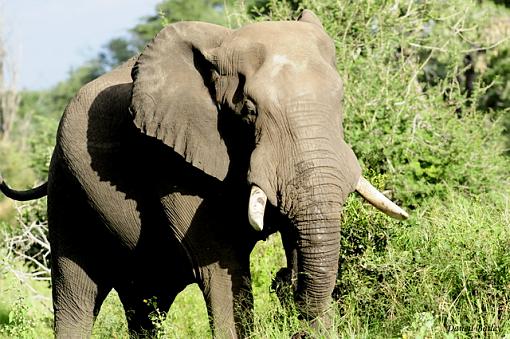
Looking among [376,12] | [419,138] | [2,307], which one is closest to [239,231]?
[419,138]

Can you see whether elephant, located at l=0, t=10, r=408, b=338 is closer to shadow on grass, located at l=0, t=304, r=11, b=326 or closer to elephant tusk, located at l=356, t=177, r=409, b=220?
elephant tusk, located at l=356, t=177, r=409, b=220

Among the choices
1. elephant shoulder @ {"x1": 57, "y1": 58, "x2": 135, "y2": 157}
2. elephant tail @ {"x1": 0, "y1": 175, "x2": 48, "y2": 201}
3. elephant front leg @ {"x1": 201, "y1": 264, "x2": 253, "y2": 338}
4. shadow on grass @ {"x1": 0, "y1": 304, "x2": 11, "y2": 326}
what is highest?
elephant shoulder @ {"x1": 57, "y1": 58, "x2": 135, "y2": 157}

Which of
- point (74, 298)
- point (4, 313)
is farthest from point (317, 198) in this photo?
point (4, 313)

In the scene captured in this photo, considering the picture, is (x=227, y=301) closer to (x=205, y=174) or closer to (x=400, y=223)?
(x=205, y=174)

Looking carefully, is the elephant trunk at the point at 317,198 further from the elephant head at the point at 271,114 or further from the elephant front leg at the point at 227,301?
the elephant front leg at the point at 227,301

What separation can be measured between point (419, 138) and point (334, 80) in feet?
11.9

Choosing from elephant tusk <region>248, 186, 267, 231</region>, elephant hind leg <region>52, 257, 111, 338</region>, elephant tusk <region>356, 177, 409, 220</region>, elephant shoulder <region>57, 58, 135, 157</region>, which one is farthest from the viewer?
elephant hind leg <region>52, 257, 111, 338</region>

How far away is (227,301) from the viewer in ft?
18.4

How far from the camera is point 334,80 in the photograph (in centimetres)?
523

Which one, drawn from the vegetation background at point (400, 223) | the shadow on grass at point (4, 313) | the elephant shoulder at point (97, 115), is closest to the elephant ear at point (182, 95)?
the elephant shoulder at point (97, 115)

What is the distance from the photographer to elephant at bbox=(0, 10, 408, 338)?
498cm

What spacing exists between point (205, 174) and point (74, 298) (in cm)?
170

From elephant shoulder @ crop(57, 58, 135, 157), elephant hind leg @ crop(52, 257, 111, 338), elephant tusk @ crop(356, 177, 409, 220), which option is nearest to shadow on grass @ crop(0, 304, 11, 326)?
elephant hind leg @ crop(52, 257, 111, 338)

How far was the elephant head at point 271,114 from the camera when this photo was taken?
16.2 feet
